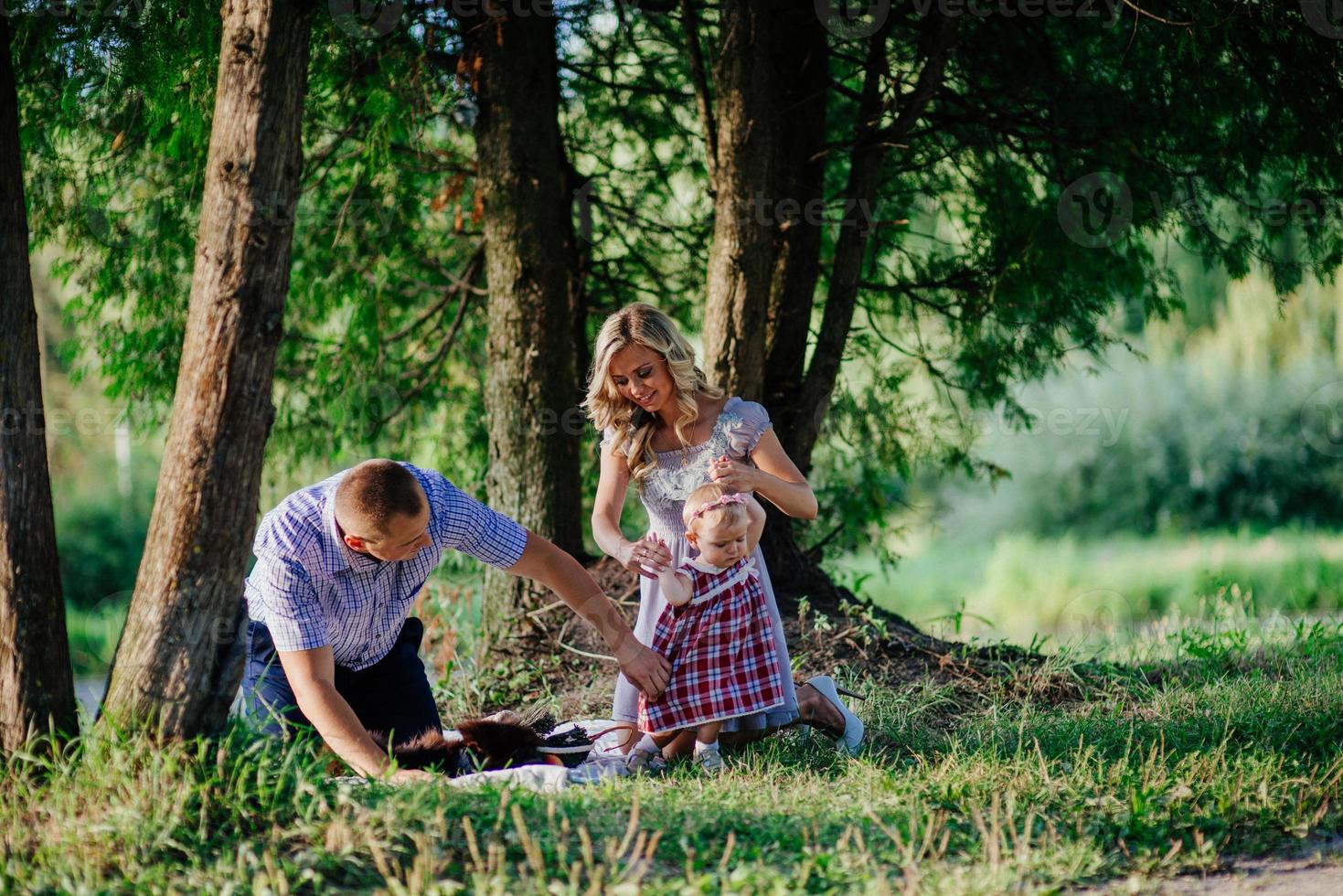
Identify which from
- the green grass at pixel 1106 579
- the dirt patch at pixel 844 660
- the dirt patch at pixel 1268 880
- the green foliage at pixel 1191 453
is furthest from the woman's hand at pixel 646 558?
the green foliage at pixel 1191 453

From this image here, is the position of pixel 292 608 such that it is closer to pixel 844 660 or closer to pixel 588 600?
pixel 588 600

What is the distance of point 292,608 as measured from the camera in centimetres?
427

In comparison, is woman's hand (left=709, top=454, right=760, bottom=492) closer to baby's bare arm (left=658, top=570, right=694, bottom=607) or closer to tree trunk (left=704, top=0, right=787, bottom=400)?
baby's bare arm (left=658, top=570, right=694, bottom=607)

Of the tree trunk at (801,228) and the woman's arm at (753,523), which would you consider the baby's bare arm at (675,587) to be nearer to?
the woman's arm at (753,523)

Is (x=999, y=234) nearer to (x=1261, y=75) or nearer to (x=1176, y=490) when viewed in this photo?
(x=1261, y=75)

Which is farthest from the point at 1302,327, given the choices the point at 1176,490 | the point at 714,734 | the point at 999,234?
the point at 714,734

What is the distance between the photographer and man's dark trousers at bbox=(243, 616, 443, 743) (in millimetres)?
4852

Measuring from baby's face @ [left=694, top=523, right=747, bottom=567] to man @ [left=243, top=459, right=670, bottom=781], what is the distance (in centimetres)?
44

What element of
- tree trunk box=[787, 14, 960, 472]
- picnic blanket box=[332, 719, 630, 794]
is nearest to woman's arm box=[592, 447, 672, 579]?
picnic blanket box=[332, 719, 630, 794]

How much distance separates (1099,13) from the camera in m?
6.79

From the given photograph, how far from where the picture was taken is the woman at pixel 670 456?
4926 millimetres

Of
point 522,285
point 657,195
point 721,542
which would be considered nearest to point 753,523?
point 721,542

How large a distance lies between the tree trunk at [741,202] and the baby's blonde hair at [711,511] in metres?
1.55

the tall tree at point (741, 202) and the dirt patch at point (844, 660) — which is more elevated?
the tall tree at point (741, 202)
